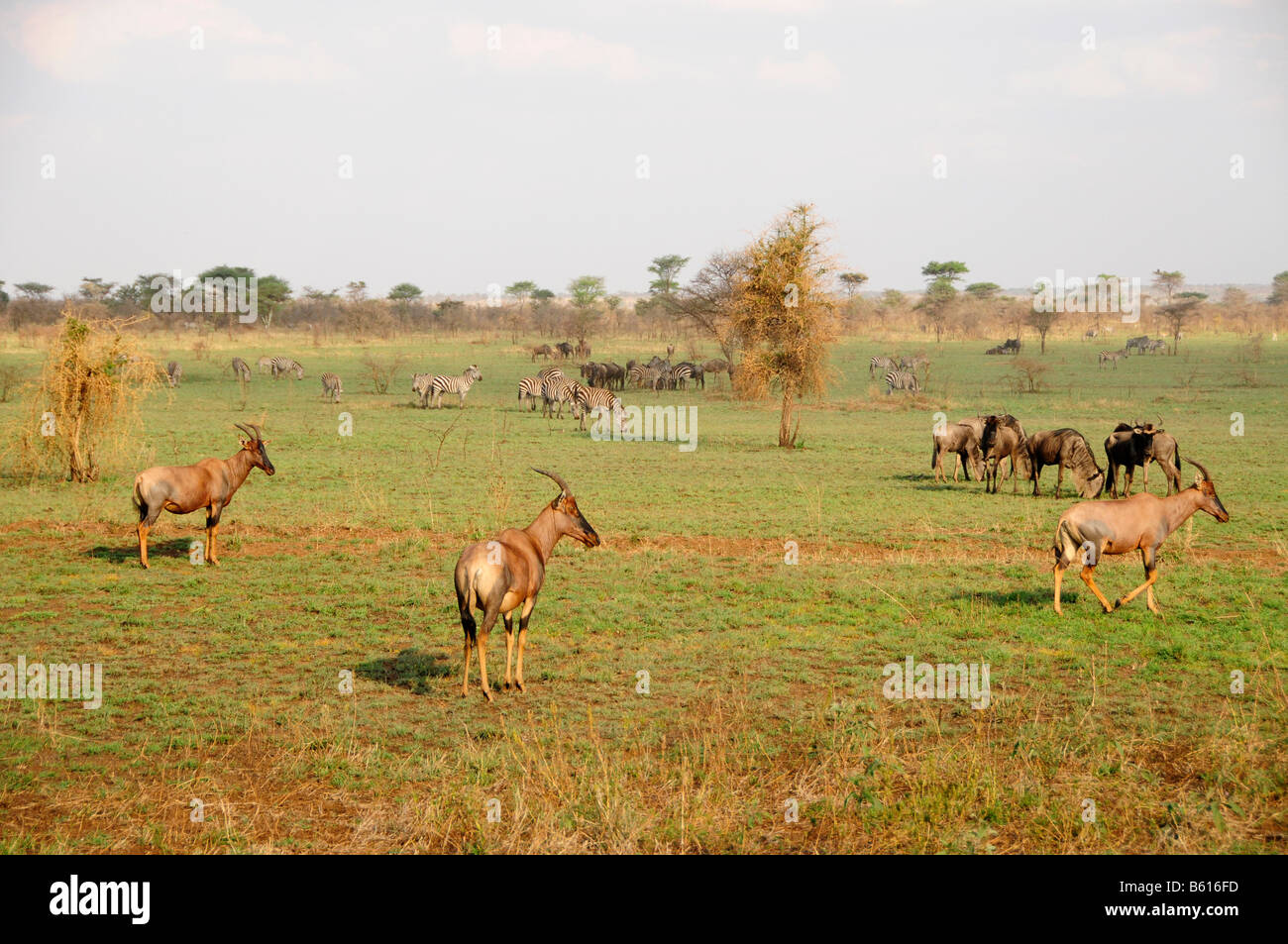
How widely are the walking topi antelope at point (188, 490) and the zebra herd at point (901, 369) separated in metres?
29.4

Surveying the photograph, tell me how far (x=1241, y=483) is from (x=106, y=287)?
8502cm

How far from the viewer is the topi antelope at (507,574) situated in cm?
756

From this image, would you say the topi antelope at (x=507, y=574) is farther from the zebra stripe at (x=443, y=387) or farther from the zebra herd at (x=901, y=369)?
the zebra herd at (x=901, y=369)

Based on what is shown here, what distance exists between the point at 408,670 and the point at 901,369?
35411 millimetres

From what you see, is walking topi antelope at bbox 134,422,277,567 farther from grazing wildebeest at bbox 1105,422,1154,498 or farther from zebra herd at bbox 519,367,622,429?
zebra herd at bbox 519,367,622,429

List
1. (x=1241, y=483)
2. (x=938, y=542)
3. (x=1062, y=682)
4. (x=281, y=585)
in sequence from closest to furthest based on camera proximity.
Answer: (x=1062, y=682)
(x=281, y=585)
(x=938, y=542)
(x=1241, y=483)

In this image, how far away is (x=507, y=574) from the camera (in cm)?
769

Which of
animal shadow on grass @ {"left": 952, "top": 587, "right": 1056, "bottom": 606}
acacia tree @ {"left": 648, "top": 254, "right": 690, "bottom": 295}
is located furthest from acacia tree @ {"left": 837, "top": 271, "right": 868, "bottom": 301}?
animal shadow on grass @ {"left": 952, "top": 587, "right": 1056, "bottom": 606}

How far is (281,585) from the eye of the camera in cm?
1155

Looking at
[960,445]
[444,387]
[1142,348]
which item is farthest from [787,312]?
[1142,348]

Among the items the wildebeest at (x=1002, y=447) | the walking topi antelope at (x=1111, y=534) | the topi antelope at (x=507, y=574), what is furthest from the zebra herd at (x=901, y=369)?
the topi antelope at (x=507, y=574)

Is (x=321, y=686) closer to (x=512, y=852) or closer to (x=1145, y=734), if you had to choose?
(x=512, y=852)

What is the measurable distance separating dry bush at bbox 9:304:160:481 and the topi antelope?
13.1 meters
